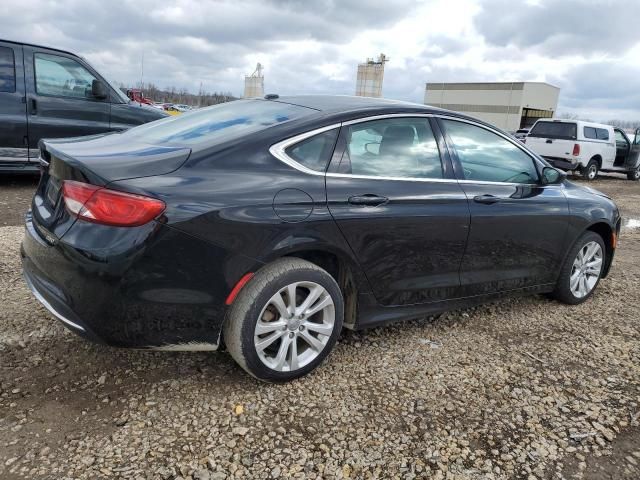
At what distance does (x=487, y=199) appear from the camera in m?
3.44

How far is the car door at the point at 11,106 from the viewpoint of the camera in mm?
6621

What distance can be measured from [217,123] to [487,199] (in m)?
1.81

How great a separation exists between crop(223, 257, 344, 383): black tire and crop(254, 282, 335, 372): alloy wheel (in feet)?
0.09

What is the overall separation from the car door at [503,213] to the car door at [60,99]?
5.71 m

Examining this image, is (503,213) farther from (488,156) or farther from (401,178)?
(401,178)

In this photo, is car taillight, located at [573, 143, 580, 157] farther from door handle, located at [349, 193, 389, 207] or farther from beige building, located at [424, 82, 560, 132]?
beige building, located at [424, 82, 560, 132]

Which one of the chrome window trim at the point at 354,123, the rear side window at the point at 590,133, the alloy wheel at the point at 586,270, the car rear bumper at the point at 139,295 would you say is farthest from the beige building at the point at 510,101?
the car rear bumper at the point at 139,295

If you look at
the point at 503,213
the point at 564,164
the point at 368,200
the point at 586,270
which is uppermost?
the point at 368,200

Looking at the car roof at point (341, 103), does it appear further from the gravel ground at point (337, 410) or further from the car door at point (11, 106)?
the car door at point (11, 106)

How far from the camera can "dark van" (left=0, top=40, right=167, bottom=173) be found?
6.68m

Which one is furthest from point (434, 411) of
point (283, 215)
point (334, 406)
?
point (283, 215)

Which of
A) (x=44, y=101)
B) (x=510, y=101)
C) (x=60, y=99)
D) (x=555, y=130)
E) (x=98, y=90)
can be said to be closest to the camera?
(x=44, y=101)

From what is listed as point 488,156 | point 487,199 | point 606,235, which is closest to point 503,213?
point 487,199

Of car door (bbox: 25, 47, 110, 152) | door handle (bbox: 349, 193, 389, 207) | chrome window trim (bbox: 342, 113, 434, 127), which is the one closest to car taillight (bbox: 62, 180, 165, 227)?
door handle (bbox: 349, 193, 389, 207)
